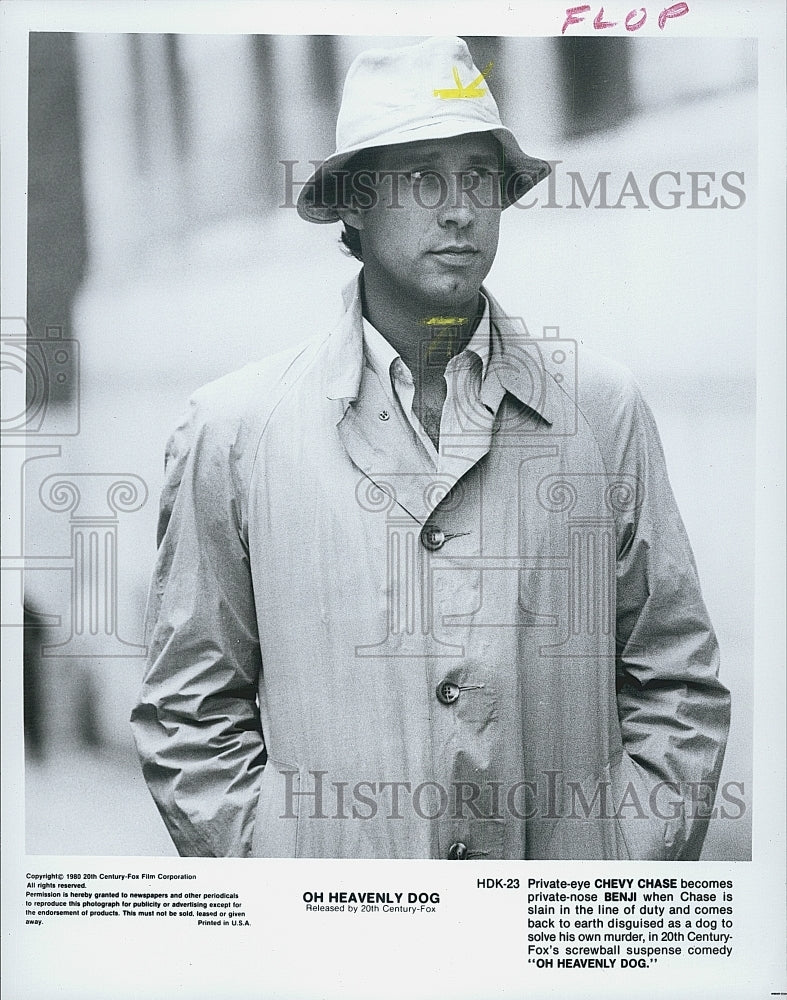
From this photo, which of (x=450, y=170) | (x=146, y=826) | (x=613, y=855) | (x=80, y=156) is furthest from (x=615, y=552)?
(x=80, y=156)

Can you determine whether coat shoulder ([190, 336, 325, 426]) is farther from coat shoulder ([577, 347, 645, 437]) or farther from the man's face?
coat shoulder ([577, 347, 645, 437])

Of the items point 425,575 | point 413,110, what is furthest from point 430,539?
point 413,110

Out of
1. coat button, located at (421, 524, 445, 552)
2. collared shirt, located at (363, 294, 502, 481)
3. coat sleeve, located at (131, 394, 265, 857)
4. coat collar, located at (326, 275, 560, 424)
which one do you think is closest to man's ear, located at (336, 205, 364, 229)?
coat collar, located at (326, 275, 560, 424)

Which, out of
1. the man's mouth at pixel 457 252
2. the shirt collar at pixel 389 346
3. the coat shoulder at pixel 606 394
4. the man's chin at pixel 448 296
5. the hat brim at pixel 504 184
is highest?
the hat brim at pixel 504 184

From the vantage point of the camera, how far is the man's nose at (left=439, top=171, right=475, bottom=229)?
119 inches

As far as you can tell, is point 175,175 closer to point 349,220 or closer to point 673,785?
point 349,220

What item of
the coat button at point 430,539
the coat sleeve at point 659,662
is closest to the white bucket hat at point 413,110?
the coat sleeve at point 659,662

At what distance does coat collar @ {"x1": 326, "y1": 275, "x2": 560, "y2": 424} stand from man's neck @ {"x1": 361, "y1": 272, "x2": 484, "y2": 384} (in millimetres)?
51

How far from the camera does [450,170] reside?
303cm

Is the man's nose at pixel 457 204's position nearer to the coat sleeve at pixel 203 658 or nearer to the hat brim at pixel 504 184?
the hat brim at pixel 504 184

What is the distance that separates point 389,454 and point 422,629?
42cm

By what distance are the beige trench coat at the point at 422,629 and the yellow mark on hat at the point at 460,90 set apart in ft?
1.74

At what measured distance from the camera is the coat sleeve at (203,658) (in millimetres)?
3035

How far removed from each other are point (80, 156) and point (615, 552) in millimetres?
1602
